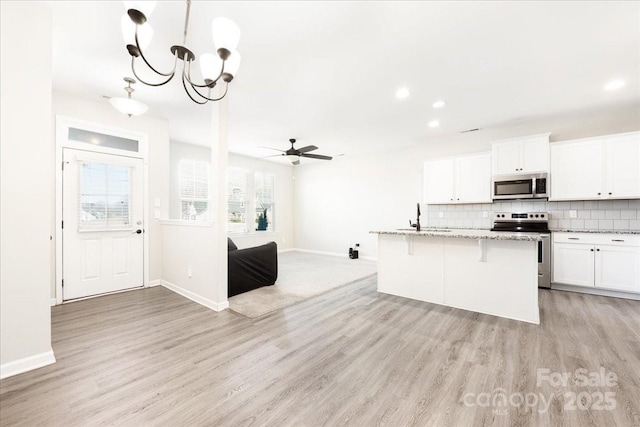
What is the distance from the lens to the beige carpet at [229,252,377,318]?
3406 mm

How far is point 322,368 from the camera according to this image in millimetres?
2035

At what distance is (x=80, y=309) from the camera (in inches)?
129

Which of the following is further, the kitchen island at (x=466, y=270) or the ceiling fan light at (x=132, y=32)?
the kitchen island at (x=466, y=270)

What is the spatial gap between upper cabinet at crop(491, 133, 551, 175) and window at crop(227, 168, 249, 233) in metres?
5.79

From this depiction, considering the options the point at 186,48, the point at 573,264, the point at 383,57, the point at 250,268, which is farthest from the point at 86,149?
the point at 573,264

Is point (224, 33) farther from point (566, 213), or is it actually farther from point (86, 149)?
point (566, 213)

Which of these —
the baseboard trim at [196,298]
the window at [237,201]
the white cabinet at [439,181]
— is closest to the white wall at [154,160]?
the baseboard trim at [196,298]

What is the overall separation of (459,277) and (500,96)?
2500mm

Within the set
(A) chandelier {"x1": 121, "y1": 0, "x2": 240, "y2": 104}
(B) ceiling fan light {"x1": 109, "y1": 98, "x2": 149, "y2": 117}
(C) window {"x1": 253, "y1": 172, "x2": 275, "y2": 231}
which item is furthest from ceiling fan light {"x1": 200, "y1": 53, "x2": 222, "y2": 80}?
(C) window {"x1": 253, "y1": 172, "x2": 275, "y2": 231}

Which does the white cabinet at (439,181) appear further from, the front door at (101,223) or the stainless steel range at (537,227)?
the front door at (101,223)

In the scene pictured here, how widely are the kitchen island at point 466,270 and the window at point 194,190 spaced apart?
4353 millimetres

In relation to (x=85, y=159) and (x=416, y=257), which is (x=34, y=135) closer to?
A: (x=85, y=159)

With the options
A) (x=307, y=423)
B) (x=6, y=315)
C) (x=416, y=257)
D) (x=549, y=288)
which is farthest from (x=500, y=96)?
(x=6, y=315)

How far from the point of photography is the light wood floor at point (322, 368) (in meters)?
1.58
